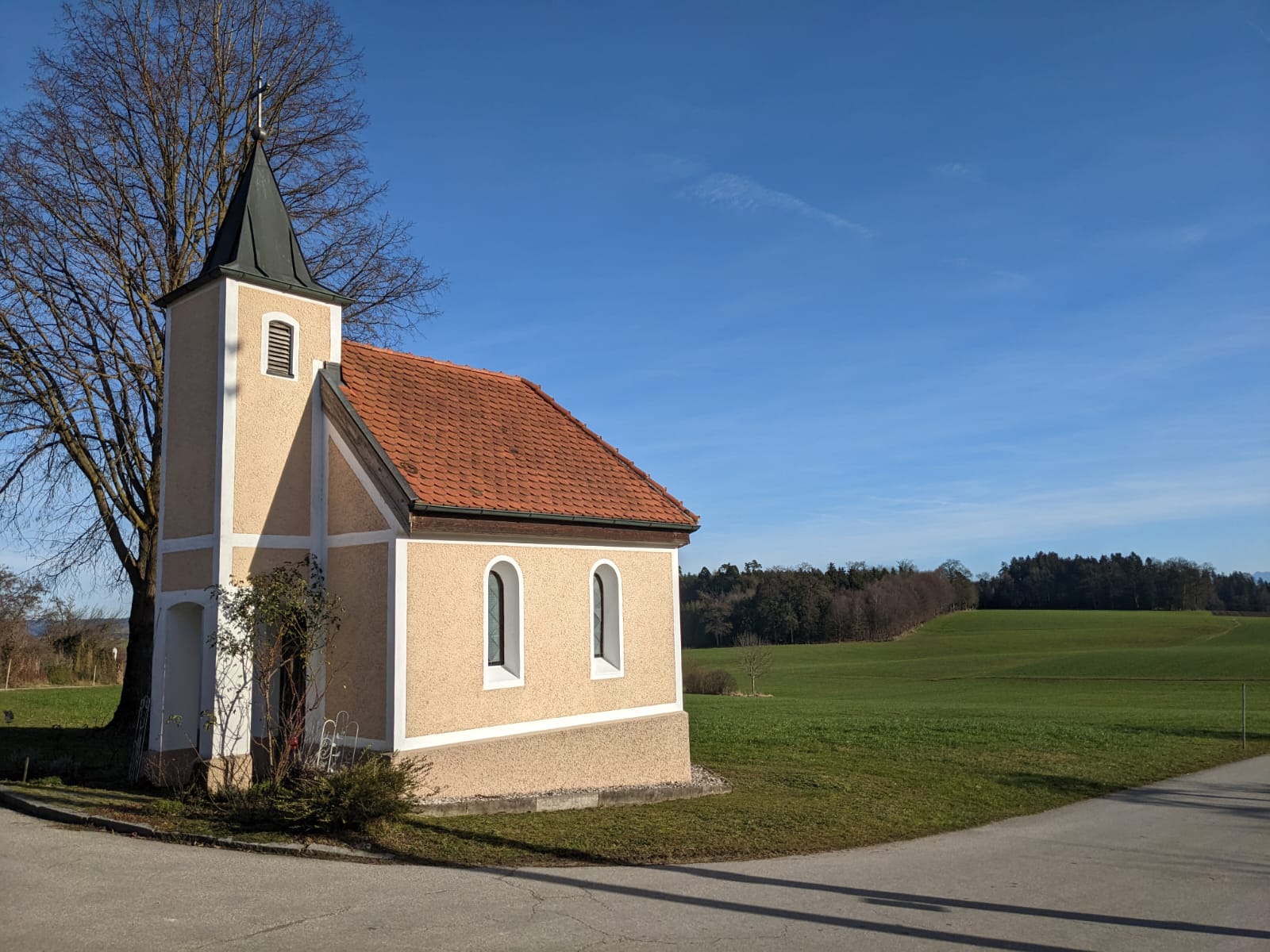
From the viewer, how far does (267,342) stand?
508 inches

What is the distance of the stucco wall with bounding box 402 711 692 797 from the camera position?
38.9 ft

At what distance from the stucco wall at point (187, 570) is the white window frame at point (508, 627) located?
3.55 meters

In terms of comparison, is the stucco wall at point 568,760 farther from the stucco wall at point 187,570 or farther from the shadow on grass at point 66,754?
the shadow on grass at point 66,754

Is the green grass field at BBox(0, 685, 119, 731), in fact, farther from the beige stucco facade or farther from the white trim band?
the white trim band

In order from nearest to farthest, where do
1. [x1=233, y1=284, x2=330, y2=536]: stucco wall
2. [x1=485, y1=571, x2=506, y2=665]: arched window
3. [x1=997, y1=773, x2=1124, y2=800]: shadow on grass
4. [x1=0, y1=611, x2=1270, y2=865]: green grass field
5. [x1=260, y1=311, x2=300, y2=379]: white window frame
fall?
[x1=0, y1=611, x2=1270, y2=865]: green grass field, [x1=233, y1=284, x2=330, y2=536]: stucco wall, [x1=260, y1=311, x2=300, y2=379]: white window frame, [x1=485, y1=571, x2=506, y2=665]: arched window, [x1=997, y1=773, x2=1124, y2=800]: shadow on grass

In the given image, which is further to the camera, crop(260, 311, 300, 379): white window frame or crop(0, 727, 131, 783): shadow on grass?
crop(0, 727, 131, 783): shadow on grass

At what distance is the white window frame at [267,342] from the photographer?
42.0ft

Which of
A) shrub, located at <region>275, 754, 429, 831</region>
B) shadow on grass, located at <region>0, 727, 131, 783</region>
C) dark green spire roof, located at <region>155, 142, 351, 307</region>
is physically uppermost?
dark green spire roof, located at <region>155, 142, 351, 307</region>

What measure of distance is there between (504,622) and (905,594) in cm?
9251

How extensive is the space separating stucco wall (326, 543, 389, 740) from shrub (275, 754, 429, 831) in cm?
144

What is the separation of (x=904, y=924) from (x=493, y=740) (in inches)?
258

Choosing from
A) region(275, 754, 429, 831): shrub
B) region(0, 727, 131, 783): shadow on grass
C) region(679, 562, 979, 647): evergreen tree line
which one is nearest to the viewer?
region(275, 754, 429, 831): shrub

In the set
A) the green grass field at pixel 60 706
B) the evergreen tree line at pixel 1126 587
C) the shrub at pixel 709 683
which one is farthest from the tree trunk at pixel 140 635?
the evergreen tree line at pixel 1126 587

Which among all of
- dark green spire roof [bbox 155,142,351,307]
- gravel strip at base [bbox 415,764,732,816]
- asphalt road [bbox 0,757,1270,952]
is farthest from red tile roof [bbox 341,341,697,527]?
asphalt road [bbox 0,757,1270,952]
